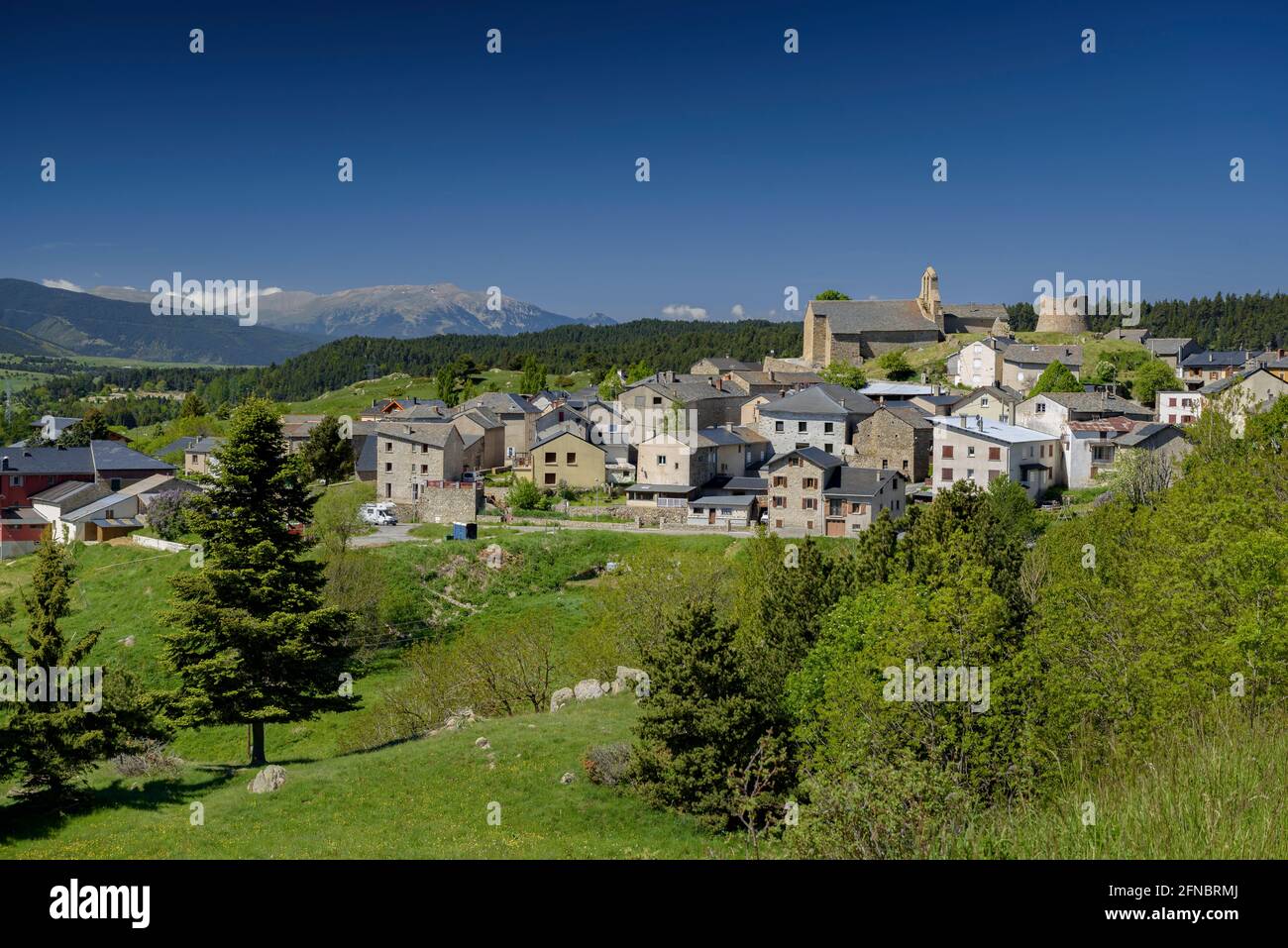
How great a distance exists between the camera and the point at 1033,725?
1741 centimetres

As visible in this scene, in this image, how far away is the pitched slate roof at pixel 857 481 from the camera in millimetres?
53547

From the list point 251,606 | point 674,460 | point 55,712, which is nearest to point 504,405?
point 674,460

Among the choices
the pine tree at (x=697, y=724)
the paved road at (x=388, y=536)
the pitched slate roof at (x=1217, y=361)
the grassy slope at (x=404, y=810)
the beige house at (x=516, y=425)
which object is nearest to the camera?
the grassy slope at (x=404, y=810)

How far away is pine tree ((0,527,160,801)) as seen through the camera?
19.6m

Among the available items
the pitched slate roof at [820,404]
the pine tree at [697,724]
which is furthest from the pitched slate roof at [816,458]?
the pine tree at [697,724]

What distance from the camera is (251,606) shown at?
81.6ft

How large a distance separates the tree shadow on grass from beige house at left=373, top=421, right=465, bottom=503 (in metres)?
41.1

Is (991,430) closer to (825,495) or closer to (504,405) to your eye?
(825,495)

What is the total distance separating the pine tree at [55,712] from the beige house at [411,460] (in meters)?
40.8

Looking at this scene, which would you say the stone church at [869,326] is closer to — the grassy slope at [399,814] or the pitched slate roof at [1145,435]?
the pitched slate roof at [1145,435]

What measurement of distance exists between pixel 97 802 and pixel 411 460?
4404 cm

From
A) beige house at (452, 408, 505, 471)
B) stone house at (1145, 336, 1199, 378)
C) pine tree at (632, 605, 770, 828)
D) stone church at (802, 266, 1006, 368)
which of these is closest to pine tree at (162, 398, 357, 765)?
pine tree at (632, 605, 770, 828)

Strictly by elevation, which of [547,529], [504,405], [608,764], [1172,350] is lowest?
[608,764]

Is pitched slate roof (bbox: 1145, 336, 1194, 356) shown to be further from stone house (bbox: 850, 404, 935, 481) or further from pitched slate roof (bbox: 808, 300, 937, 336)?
stone house (bbox: 850, 404, 935, 481)
